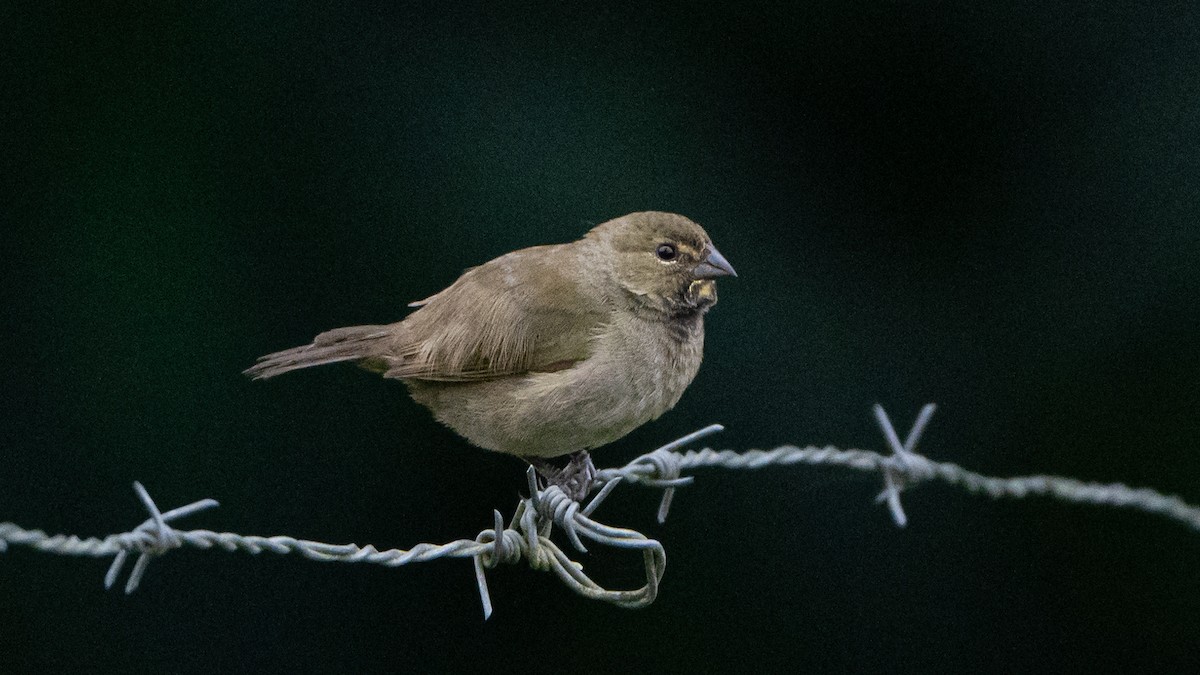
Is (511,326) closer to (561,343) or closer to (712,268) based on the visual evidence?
(561,343)

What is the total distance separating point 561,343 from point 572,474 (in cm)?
38

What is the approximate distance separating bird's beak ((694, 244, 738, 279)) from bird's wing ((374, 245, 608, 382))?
256 mm

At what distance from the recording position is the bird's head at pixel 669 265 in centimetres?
323

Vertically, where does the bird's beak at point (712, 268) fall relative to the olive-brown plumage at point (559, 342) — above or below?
above

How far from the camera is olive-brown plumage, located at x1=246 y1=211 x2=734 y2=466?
121 inches

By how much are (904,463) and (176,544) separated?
1132mm

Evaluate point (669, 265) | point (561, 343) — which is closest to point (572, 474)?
point (561, 343)

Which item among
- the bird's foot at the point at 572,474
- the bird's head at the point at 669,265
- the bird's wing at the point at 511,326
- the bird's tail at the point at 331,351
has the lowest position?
the bird's foot at the point at 572,474

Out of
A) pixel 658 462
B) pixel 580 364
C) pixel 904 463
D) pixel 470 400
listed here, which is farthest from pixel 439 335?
pixel 904 463

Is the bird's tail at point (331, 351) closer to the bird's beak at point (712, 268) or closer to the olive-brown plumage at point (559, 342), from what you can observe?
the olive-brown plumage at point (559, 342)

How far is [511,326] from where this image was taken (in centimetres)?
315

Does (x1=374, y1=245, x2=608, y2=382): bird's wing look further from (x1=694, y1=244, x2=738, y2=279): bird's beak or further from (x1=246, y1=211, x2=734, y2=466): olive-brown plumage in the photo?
(x1=694, y1=244, x2=738, y2=279): bird's beak

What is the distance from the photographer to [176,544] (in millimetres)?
2064

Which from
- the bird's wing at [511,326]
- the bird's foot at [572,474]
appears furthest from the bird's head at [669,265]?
the bird's foot at [572,474]
